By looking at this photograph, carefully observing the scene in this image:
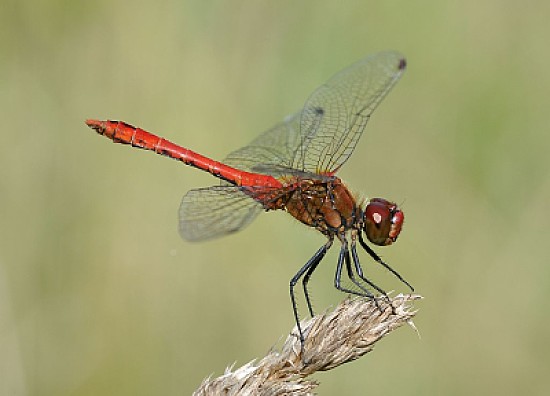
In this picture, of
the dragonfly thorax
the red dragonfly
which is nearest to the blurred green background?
the red dragonfly

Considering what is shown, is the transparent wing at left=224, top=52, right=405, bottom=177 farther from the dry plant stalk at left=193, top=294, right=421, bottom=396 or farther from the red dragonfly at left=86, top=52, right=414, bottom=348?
the dry plant stalk at left=193, top=294, right=421, bottom=396

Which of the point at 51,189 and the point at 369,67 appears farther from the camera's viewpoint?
the point at 51,189

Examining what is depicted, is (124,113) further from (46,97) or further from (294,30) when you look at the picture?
(294,30)

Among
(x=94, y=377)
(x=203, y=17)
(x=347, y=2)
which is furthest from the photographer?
(x=347, y=2)

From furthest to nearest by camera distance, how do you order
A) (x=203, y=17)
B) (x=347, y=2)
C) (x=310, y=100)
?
(x=347, y=2) < (x=203, y=17) < (x=310, y=100)

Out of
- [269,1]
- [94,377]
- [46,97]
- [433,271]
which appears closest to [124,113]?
[46,97]

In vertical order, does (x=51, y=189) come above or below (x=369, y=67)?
below
